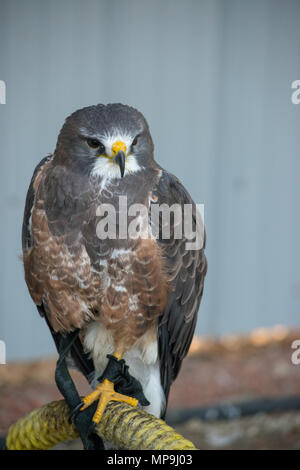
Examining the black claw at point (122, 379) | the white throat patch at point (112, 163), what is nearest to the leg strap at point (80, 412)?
the black claw at point (122, 379)

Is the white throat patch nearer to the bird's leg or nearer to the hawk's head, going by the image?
the hawk's head

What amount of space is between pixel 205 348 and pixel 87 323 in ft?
8.04

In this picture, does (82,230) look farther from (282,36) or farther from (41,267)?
(282,36)

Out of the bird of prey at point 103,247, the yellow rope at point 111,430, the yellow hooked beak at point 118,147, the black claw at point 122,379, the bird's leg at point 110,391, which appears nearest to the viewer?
the yellow rope at point 111,430

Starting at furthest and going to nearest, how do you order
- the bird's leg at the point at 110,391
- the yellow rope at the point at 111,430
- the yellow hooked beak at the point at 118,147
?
the bird's leg at the point at 110,391 < the yellow hooked beak at the point at 118,147 < the yellow rope at the point at 111,430

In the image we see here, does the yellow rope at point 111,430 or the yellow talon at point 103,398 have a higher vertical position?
the yellow talon at point 103,398

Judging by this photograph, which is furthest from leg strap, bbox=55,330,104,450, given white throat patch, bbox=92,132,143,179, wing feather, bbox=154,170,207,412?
white throat patch, bbox=92,132,143,179

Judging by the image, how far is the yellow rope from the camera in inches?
61.4

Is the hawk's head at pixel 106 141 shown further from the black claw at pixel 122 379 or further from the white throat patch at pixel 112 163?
the black claw at pixel 122 379

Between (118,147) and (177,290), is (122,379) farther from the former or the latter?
(118,147)

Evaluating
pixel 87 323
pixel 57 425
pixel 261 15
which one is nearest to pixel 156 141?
pixel 261 15

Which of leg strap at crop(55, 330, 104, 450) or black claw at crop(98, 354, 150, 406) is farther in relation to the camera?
black claw at crop(98, 354, 150, 406)

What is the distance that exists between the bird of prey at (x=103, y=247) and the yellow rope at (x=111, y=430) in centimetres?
11

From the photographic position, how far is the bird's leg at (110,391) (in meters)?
1.99
